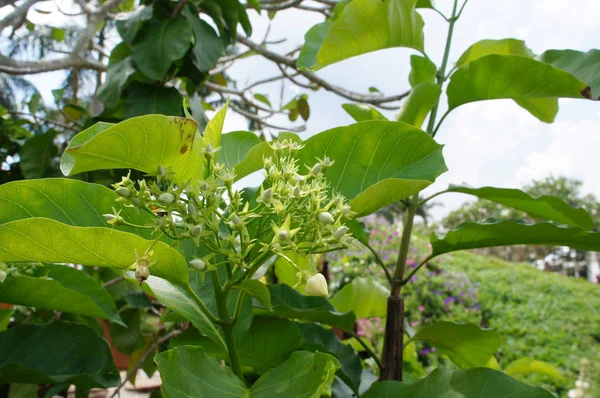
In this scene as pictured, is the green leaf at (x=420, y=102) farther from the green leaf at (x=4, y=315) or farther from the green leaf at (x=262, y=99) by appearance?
the green leaf at (x=262, y=99)

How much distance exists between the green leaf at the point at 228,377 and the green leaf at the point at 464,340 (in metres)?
0.58

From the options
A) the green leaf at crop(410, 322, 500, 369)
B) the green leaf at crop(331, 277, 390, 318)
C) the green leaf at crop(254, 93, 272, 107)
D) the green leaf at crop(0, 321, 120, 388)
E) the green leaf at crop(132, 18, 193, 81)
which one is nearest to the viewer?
the green leaf at crop(0, 321, 120, 388)

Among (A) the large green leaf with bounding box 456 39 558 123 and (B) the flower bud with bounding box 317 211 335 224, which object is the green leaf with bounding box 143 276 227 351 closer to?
(B) the flower bud with bounding box 317 211 335 224

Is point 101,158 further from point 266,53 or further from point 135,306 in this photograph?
point 266,53

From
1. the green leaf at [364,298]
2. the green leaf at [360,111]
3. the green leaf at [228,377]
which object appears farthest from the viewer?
the green leaf at [364,298]

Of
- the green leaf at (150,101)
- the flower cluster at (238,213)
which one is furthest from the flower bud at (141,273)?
the green leaf at (150,101)

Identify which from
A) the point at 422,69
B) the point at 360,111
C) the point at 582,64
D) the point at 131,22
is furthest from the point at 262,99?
the point at 582,64

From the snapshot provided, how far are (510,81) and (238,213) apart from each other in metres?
0.71

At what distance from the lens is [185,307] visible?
2.57ft

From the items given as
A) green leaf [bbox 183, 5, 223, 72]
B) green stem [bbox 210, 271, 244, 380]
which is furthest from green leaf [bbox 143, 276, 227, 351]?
green leaf [bbox 183, 5, 223, 72]

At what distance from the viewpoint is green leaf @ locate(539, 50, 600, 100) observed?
969 mm

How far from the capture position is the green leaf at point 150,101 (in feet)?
5.67

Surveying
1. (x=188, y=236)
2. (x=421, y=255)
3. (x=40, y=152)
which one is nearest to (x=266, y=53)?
(x=40, y=152)

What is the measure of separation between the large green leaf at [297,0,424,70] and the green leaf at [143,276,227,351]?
23.2 inches
